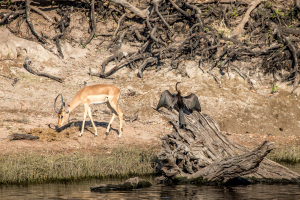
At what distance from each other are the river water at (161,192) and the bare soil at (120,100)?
127 inches

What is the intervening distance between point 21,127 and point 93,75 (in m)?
5.94

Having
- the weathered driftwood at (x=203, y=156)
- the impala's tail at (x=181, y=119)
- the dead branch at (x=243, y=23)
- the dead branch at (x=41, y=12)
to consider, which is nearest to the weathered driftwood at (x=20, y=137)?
the weathered driftwood at (x=203, y=156)

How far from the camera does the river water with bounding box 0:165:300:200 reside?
7.53m

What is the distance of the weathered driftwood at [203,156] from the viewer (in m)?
8.59

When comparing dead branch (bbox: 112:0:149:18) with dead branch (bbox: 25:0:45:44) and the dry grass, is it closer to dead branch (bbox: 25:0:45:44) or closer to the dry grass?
the dry grass

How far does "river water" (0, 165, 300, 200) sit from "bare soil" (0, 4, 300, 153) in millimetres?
3221

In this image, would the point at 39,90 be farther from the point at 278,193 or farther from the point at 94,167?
the point at 278,193

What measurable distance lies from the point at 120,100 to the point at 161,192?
29.4ft

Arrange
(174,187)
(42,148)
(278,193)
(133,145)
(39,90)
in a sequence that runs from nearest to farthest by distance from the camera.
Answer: (278,193) < (174,187) < (42,148) < (133,145) < (39,90)

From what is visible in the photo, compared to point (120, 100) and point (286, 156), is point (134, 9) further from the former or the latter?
point (286, 156)

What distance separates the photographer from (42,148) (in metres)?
11.4

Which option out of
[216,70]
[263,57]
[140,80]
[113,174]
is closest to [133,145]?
[113,174]

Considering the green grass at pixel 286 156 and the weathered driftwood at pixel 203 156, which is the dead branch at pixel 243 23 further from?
the weathered driftwood at pixel 203 156

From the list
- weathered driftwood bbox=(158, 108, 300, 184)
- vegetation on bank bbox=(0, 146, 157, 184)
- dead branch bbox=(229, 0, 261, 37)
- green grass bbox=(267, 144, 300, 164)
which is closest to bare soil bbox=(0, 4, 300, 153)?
green grass bbox=(267, 144, 300, 164)
